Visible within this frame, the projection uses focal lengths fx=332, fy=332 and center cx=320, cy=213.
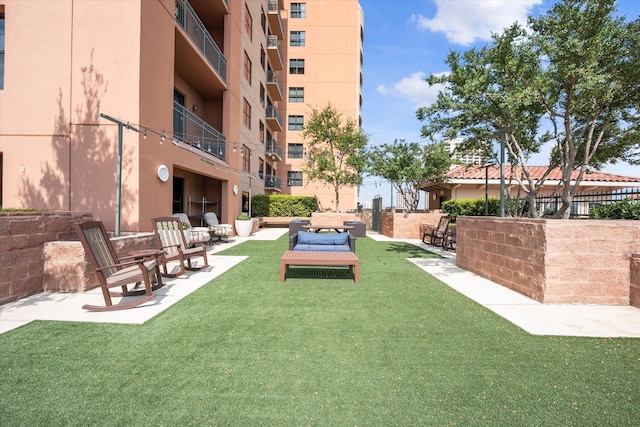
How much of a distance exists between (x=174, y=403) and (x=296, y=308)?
239cm

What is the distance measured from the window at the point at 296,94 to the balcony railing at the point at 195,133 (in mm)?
18885

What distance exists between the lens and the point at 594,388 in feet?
8.75

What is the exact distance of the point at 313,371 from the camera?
289cm

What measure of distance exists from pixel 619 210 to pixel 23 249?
12805 mm

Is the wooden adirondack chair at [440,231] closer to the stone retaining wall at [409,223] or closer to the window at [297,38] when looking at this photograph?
the stone retaining wall at [409,223]

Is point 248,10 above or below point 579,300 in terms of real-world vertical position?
above

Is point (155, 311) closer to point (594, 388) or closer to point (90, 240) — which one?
point (90, 240)

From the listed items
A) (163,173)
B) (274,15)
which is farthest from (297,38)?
(163,173)

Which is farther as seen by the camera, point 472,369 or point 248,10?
point 248,10

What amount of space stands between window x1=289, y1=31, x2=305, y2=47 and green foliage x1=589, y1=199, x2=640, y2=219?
3012cm

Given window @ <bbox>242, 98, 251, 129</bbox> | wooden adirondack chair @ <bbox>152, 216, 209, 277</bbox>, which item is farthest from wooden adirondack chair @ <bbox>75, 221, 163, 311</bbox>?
window @ <bbox>242, 98, 251, 129</bbox>

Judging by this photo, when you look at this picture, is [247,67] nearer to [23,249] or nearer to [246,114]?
[246,114]

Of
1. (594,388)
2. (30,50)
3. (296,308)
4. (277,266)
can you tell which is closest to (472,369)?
(594,388)

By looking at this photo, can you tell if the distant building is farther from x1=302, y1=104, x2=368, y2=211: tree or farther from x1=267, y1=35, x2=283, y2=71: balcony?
x1=267, y1=35, x2=283, y2=71: balcony
